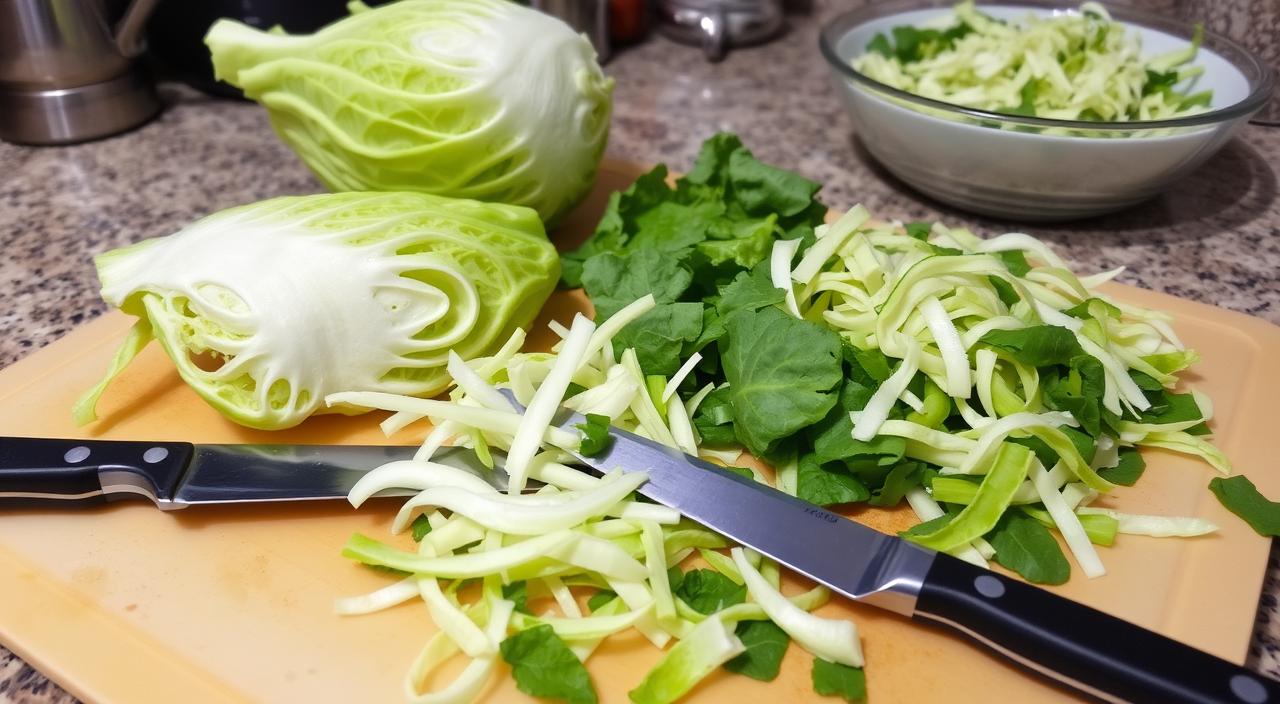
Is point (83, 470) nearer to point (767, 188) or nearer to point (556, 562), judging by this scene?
point (556, 562)

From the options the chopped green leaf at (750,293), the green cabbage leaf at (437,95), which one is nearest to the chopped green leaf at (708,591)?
the chopped green leaf at (750,293)

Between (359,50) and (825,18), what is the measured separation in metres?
2.00

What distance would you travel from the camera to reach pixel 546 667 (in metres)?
0.95

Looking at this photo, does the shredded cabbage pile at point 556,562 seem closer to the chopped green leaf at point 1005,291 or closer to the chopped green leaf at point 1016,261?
the chopped green leaf at point 1005,291

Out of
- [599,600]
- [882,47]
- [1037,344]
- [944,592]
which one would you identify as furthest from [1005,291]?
[882,47]

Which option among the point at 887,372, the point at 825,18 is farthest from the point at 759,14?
the point at 887,372

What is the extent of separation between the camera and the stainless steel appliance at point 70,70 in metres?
1.94

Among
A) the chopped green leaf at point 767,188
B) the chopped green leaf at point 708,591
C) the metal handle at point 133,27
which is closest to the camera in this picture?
the chopped green leaf at point 708,591

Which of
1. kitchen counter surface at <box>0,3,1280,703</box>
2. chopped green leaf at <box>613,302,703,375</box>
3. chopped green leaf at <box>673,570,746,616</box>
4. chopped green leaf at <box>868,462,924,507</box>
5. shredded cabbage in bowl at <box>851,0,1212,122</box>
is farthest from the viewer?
shredded cabbage in bowl at <box>851,0,1212,122</box>

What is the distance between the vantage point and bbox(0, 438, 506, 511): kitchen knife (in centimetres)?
109

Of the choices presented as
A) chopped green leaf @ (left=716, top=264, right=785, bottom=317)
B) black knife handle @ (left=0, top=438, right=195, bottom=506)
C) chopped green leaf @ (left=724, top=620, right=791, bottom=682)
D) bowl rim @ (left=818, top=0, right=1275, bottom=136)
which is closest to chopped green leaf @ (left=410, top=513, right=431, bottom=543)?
black knife handle @ (left=0, top=438, right=195, bottom=506)

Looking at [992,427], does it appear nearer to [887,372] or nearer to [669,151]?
[887,372]

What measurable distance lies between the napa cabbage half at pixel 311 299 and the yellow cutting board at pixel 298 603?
0.10 m

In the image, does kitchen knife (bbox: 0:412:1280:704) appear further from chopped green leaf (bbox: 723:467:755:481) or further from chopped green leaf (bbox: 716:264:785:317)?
chopped green leaf (bbox: 716:264:785:317)
